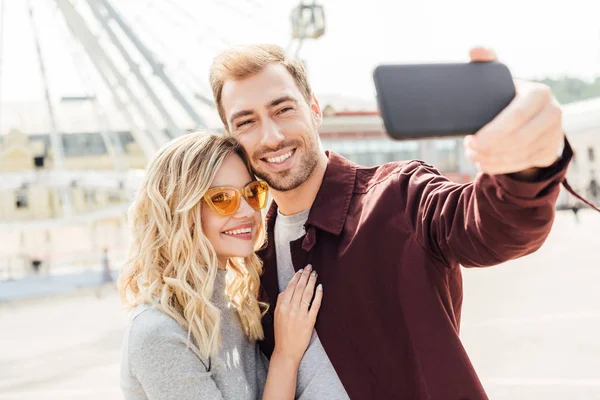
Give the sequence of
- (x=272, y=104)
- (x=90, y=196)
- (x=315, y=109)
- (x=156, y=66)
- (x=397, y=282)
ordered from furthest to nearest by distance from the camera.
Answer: (x=90, y=196) → (x=156, y=66) → (x=315, y=109) → (x=272, y=104) → (x=397, y=282)

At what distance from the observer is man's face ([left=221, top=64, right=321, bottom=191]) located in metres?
2.04

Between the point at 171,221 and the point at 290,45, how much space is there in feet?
40.2

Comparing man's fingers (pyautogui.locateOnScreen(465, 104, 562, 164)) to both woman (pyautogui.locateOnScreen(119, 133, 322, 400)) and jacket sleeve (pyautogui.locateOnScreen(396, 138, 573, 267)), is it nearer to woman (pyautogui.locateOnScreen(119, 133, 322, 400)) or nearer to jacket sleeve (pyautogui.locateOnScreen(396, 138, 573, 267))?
jacket sleeve (pyautogui.locateOnScreen(396, 138, 573, 267))

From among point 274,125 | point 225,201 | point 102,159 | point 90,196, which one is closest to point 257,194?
point 225,201

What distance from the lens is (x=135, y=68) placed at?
461 inches

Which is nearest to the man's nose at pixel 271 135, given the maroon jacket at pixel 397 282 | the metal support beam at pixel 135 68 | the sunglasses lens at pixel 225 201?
the sunglasses lens at pixel 225 201

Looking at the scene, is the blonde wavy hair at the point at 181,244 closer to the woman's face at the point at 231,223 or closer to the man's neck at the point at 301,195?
the woman's face at the point at 231,223

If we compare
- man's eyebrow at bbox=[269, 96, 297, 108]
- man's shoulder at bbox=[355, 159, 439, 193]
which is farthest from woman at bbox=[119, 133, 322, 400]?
man's shoulder at bbox=[355, 159, 439, 193]

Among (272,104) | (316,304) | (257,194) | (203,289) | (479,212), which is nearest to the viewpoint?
(479,212)

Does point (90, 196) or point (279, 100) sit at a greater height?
point (279, 100)

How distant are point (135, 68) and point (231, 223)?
10.5m

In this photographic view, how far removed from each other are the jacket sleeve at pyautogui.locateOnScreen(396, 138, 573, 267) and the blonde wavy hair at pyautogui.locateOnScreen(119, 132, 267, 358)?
0.70m

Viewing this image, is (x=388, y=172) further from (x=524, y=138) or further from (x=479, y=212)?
(x=524, y=138)

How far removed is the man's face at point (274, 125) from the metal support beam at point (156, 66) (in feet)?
28.8
